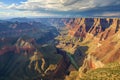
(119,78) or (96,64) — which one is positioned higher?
(119,78)

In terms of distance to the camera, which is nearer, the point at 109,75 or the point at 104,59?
the point at 109,75

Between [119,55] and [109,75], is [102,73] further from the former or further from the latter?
[119,55]

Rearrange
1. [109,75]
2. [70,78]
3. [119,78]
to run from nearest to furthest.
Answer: [119,78]
[109,75]
[70,78]

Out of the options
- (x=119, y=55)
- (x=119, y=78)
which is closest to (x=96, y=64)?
(x=119, y=55)

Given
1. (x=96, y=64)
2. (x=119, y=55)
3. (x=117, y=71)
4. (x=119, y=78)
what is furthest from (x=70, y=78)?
(x=119, y=78)

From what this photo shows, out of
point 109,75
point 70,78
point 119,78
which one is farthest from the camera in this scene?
point 70,78

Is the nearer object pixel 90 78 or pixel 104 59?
pixel 90 78

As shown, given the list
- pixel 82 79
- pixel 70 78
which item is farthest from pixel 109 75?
pixel 70 78

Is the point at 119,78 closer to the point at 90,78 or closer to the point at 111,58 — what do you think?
the point at 90,78

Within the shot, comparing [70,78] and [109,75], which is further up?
[109,75]
